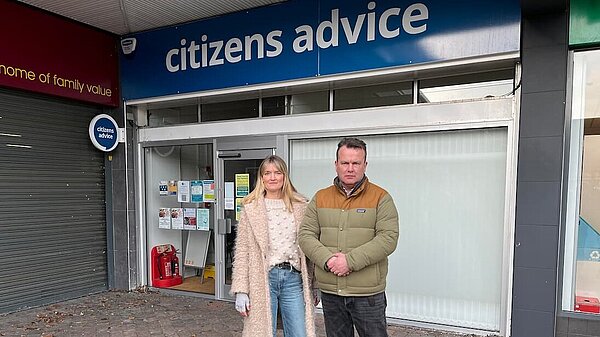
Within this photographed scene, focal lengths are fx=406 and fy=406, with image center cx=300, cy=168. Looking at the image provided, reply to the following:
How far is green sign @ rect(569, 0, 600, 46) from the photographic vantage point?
10.3 ft

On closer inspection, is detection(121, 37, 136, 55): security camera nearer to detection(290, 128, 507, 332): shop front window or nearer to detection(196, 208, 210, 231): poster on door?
detection(196, 208, 210, 231): poster on door

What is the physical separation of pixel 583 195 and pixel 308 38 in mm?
2841

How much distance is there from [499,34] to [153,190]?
175 inches

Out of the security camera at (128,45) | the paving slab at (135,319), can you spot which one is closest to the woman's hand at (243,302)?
the paving slab at (135,319)

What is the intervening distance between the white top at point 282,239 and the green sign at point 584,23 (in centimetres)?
272

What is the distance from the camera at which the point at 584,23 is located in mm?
3186

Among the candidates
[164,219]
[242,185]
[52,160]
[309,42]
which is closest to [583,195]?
[309,42]

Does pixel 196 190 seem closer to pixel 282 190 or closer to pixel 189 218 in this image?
pixel 189 218

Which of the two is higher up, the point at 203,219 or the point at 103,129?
the point at 103,129

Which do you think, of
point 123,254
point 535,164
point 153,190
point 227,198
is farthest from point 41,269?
point 535,164

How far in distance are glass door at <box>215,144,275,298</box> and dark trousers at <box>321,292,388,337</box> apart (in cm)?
256

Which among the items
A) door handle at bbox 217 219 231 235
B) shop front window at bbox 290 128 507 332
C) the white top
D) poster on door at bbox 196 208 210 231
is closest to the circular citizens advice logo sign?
poster on door at bbox 196 208 210 231

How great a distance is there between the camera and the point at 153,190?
217 inches

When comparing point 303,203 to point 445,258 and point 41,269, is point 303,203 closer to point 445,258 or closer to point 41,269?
point 445,258
